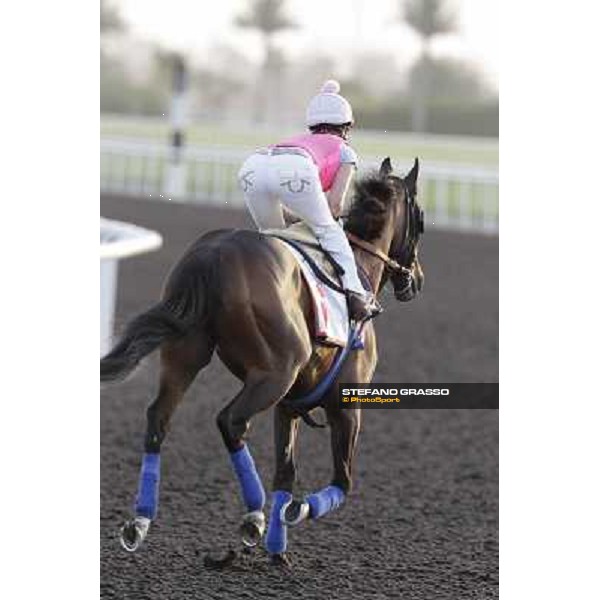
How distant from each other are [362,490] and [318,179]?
146 inches

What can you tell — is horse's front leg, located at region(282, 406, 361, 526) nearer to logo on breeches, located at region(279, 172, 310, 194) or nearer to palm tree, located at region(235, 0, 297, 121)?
logo on breeches, located at region(279, 172, 310, 194)

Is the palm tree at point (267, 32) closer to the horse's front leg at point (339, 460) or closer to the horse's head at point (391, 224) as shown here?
the horse's head at point (391, 224)

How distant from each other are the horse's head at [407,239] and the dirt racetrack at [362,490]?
92mm

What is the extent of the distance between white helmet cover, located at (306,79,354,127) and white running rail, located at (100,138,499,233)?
0.18m

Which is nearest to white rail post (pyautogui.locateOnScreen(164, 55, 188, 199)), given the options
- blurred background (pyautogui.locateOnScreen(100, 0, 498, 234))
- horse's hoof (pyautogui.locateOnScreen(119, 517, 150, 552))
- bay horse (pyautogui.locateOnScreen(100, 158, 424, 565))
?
blurred background (pyautogui.locateOnScreen(100, 0, 498, 234))

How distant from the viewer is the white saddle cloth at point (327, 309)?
4430 mm

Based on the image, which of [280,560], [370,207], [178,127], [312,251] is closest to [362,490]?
[280,560]

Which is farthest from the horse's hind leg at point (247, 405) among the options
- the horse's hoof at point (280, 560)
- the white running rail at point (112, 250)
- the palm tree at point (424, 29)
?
the white running rail at point (112, 250)

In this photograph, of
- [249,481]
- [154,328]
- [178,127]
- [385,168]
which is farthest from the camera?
[178,127]

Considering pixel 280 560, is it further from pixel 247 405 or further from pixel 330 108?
pixel 330 108

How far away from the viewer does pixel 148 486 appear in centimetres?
439
